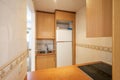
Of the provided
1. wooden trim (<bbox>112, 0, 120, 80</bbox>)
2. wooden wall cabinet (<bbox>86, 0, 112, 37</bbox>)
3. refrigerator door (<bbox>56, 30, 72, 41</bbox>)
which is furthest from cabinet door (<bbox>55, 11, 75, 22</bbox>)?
wooden trim (<bbox>112, 0, 120, 80</bbox>)

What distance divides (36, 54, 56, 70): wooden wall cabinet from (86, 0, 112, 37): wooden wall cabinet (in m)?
1.88

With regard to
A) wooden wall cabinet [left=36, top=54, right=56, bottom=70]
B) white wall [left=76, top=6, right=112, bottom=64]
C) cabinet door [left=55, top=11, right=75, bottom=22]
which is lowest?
wooden wall cabinet [left=36, top=54, right=56, bottom=70]

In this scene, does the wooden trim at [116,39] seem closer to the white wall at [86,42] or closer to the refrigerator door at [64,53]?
the white wall at [86,42]

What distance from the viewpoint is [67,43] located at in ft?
9.04

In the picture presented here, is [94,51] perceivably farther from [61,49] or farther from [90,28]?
[90,28]

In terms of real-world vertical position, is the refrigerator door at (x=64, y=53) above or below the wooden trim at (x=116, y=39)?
below

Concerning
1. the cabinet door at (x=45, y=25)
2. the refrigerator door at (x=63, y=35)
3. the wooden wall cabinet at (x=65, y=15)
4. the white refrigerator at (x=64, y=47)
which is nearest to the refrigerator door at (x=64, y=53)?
the white refrigerator at (x=64, y=47)

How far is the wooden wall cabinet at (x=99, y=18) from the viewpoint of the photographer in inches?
30.8

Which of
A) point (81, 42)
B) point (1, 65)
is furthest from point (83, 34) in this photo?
point (1, 65)

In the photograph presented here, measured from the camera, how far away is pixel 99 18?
862 mm

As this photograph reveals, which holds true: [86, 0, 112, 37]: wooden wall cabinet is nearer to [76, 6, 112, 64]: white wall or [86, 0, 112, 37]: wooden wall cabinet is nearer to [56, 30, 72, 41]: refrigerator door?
[76, 6, 112, 64]: white wall

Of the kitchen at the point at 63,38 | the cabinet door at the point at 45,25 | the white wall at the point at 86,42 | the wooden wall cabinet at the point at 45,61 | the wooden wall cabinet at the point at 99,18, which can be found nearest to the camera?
the wooden wall cabinet at the point at 99,18

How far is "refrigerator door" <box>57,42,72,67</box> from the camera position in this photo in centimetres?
262

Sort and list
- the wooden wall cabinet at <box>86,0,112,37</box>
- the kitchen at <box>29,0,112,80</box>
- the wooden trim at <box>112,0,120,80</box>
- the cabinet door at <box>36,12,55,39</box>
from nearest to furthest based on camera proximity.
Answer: the wooden trim at <box>112,0,120,80</box> < the wooden wall cabinet at <box>86,0,112,37</box> < the kitchen at <box>29,0,112,80</box> < the cabinet door at <box>36,12,55,39</box>
